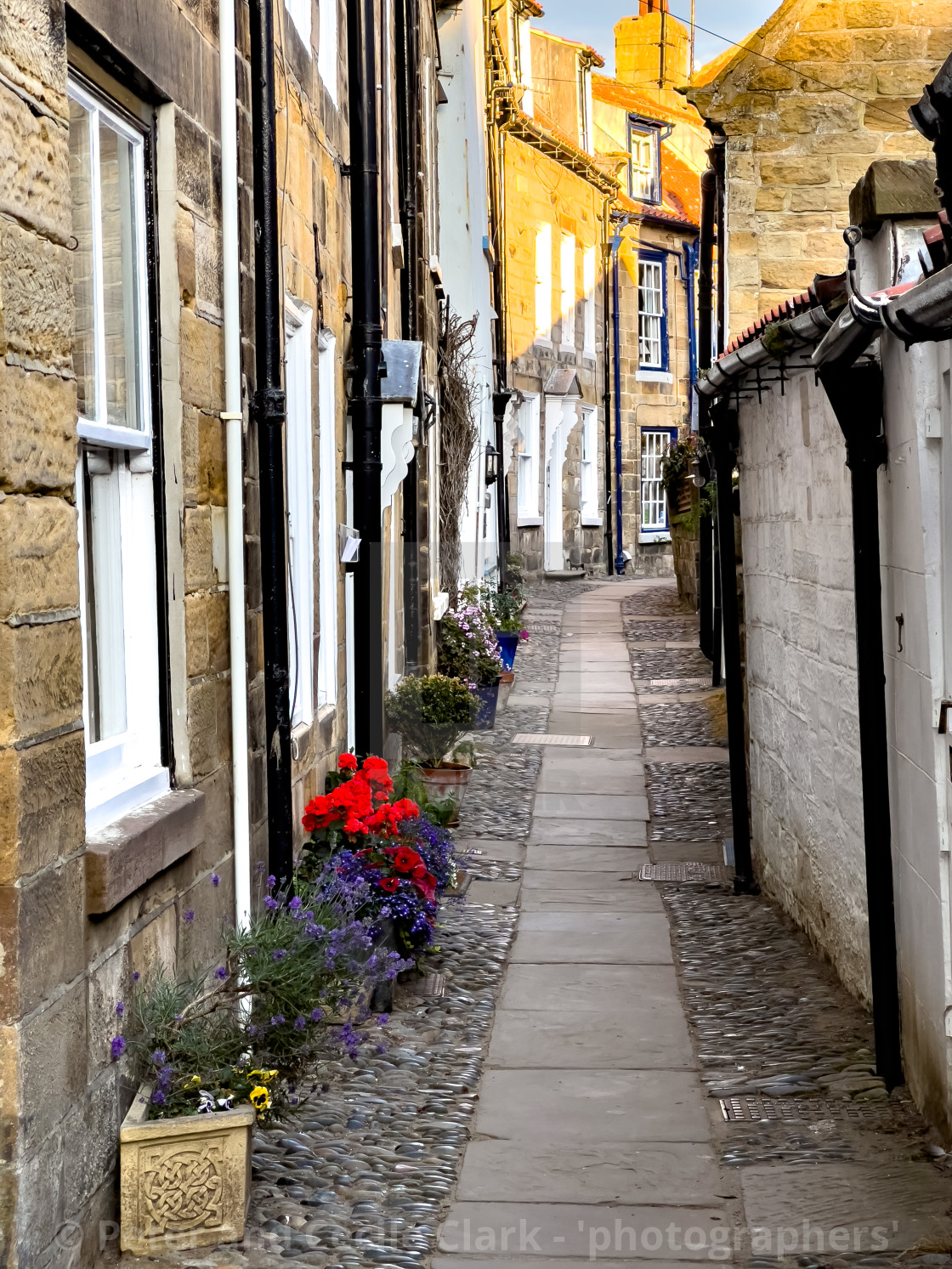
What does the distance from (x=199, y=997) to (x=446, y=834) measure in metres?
2.70

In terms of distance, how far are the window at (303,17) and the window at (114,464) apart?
2873 mm

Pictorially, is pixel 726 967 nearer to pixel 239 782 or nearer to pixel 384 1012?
pixel 384 1012

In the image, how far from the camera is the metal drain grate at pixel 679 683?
14.6m

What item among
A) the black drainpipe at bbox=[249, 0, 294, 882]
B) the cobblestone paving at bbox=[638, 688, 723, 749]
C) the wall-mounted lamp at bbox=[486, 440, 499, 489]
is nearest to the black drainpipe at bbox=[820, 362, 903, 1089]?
the black drainpipe at bbox=[249, 0, 294, 882]

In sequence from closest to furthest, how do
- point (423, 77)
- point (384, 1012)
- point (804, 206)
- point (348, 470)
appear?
point (384, 1012), point (348, 470), point (804, 206), point (423, 77)

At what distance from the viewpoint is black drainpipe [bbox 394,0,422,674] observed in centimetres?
1077

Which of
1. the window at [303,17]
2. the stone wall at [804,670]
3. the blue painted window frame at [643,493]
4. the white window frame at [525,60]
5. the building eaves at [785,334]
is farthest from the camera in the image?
the blue painted window frame at [643,493]

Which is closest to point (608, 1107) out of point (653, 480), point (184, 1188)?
point (184, 1188)

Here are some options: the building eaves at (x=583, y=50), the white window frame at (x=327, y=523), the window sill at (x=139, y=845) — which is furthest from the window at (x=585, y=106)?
the window sill at (x=139, y=845)

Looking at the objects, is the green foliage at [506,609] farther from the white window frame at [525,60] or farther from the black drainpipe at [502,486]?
the white window frame at [525,60]

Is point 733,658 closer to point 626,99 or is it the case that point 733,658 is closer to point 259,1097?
point 259,1097

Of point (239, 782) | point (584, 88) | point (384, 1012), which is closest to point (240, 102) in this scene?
point (239, 782)

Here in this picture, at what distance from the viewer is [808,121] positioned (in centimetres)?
1080

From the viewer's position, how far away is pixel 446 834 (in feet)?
22.3
